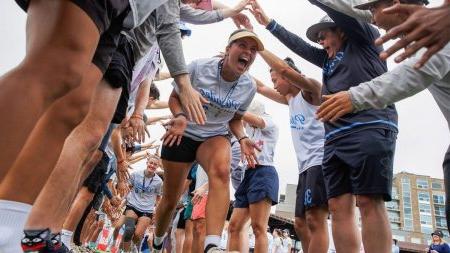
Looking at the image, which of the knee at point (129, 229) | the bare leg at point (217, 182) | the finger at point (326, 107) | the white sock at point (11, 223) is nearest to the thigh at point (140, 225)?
the knee at point (129, 229)

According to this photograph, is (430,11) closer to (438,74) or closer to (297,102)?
(438,74)

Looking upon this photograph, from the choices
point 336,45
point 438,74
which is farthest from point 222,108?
point 438,74

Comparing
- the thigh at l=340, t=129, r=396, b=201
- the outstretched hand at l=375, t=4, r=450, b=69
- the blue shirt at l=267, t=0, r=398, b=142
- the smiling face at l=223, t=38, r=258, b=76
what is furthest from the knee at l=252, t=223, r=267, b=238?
the outstretched hand at l=375, t=4, r=450, b=69

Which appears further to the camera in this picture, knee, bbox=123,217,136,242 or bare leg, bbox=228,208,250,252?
knee, bbox=123,217,136,242

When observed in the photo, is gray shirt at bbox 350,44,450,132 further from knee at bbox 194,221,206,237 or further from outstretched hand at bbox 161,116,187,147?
knee at bbox 194,221,206,237

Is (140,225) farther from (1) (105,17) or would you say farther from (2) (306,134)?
(1) (105,17)

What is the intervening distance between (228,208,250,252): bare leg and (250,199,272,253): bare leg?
238mm

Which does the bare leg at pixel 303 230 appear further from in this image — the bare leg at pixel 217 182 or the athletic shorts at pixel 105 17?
the athletic shorts at pixel 105 17

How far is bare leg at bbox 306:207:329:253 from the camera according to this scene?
3.58m

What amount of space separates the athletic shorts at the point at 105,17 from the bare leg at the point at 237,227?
11.2 feet

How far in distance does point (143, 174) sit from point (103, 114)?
836cm

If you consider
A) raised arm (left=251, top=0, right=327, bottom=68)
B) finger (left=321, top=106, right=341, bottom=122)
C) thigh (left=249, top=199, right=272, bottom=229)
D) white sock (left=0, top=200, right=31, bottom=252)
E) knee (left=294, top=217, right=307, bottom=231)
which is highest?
raised arm (left=251, top=0, right=327, bottom=68)

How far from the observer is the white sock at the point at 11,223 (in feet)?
3.79

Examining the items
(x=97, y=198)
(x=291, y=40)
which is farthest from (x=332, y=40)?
(x=97, y=198)
